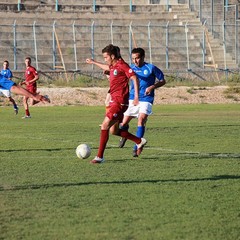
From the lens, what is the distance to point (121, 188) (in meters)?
10.8

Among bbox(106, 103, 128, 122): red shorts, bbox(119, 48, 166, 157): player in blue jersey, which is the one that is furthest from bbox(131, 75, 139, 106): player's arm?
bbox(119, 48, 166, 157): player in blue jersey

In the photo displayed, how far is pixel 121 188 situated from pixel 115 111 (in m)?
3.16

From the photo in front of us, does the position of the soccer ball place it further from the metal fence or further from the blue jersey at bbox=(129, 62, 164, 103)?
the metal fence

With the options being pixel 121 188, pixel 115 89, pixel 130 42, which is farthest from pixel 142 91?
pixel 130 42

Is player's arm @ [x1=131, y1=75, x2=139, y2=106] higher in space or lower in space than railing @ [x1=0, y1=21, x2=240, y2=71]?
higher

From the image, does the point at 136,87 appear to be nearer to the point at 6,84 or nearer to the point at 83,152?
the point at 83,152

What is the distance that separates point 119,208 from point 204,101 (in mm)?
28874

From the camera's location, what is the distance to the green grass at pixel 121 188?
8.12 meters

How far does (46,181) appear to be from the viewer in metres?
11.5

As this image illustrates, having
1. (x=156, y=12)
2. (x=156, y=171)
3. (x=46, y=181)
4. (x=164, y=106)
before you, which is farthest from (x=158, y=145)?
(x=156, y=12)

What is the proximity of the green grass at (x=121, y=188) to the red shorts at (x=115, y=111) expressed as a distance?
0.77m

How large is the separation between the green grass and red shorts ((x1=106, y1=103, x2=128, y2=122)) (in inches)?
30.2

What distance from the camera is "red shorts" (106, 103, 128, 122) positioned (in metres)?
13.8

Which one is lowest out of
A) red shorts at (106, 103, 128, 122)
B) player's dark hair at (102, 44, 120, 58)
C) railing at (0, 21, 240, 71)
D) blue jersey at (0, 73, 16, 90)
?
railing at (0, 21, 240, 71)
